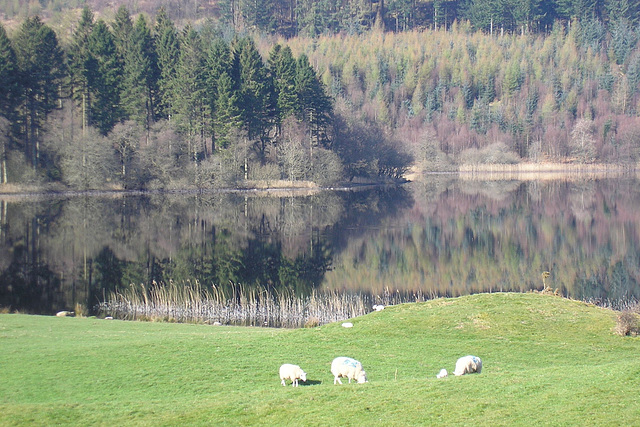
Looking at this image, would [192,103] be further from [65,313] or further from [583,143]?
[583,143]

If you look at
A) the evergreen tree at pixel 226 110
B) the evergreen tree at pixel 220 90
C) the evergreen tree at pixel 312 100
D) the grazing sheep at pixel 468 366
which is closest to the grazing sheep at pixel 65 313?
the grazing sheep at pixel 468 366

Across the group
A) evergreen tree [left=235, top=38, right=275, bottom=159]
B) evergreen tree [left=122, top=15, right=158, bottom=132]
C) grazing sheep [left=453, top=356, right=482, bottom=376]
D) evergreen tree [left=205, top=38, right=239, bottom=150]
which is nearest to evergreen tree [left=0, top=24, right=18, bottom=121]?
evergreen tree [left=122, top=15, right=158, bottom=132]

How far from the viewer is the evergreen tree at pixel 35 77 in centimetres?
7278

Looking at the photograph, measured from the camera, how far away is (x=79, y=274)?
31.9m

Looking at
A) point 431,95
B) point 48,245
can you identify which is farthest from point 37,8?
point 48,245

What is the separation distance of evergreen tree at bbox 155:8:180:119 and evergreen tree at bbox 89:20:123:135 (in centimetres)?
521

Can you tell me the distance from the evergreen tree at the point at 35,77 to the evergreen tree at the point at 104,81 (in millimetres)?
4460

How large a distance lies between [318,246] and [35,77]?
48698 millimetres

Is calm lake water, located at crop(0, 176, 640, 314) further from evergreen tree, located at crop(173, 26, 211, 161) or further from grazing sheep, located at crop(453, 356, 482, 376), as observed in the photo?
grazing sheep, located at crop(453, 356, 482, 376)

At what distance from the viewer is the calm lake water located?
29828 millimetres

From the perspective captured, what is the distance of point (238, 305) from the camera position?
26219 mm

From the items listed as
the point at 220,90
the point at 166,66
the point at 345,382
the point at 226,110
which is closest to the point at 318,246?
the point at 345,382

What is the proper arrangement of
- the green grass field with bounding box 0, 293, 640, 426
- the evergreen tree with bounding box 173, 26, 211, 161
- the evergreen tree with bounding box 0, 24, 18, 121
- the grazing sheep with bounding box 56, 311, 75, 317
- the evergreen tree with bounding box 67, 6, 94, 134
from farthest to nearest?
1. the evergreen tree with bounding box 173, 26, 211, 161
2. the evergreen tree with bounding box 67, 6, 94, 134
3. the evergreen tree with bounding box 0, 24, 18, 121
4. the grazing sheep with bounding box 56, 311, 75, 317
5. the green grass field with bounding box 0, 293, 640, 426

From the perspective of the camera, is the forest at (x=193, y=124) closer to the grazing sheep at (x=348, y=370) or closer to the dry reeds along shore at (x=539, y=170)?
the dry reeds along shore at (x=539, y=170)
